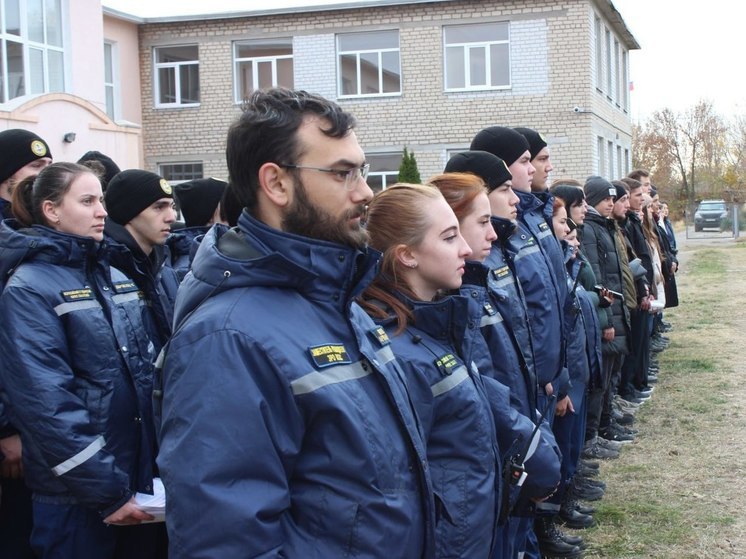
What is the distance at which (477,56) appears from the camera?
23141 mm

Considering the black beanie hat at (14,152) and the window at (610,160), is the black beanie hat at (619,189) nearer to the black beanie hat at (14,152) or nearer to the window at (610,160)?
the black beanie hat at (14,152)

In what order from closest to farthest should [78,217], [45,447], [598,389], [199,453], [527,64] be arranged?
[199,453] < [45,447] < [78,217] < [598,389] < [527,64]

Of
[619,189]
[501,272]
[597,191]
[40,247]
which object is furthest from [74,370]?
[619,189]

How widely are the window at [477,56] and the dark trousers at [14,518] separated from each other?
68.3 feet

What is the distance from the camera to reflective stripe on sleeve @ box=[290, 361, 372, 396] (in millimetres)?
1847

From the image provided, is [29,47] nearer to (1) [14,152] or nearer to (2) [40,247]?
(1) [14,152]

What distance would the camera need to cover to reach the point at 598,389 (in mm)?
6633

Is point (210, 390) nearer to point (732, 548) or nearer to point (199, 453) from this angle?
point (199, 453)

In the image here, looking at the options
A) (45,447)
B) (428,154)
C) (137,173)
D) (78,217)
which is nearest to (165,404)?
(45,447)

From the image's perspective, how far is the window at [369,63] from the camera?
77.6 feet

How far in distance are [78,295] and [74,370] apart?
282mm

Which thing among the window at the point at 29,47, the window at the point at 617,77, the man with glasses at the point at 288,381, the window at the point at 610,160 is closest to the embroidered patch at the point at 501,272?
the man with glasses at the point at 288,381

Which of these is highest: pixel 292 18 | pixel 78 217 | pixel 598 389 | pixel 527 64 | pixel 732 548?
pixel 292 18

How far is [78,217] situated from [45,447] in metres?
0.93
